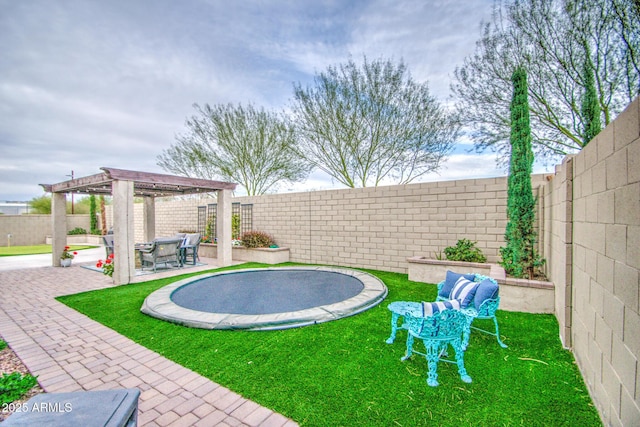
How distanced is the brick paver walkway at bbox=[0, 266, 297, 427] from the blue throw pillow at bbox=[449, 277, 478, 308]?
85.7 inches

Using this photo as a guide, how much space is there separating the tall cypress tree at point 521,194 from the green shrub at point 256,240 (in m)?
6.75

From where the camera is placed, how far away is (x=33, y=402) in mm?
1244

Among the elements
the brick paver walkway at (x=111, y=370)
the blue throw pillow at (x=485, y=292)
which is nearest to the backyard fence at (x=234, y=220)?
the brick paver walkway at (x=111, y=370)

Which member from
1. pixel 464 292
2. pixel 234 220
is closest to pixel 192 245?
pixel 234 220

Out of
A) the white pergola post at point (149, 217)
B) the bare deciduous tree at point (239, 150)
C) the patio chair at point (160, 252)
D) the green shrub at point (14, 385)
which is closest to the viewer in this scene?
the green shrub at point (14, 385)

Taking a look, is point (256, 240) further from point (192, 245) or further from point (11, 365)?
point (11, 365)

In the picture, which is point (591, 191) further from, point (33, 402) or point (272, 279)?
point (272, 279)

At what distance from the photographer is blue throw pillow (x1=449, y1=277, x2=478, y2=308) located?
122 inches

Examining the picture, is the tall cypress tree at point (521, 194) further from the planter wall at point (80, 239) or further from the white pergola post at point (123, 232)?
the planter wall at point (80, 239)

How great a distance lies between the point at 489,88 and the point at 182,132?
14.1 meters

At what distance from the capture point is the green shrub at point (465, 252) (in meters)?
5.83

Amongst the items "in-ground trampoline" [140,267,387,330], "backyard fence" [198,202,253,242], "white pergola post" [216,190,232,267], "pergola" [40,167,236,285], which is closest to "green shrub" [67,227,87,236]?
"pergola" [40,167,236,285]

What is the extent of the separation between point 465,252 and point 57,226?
1177 cm

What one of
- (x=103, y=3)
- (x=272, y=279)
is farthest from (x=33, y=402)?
(x=103, y=3)
